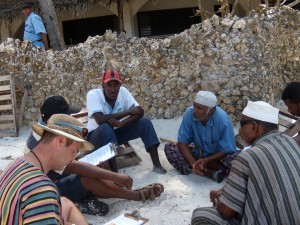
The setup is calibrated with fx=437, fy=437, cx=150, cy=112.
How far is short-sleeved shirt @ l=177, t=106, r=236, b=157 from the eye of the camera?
4191 millimetres

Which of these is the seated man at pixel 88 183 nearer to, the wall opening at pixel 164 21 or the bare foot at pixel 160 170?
the bare foot at pixel 160 170

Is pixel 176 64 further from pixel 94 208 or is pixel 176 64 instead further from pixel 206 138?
pixel 94 208

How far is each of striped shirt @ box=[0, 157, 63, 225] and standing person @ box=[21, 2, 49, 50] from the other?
17.8 feet

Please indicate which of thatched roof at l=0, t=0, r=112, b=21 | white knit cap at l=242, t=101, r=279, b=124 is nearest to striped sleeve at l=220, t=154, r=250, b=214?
white knit cap at l=242, t=101, r=279, b=124

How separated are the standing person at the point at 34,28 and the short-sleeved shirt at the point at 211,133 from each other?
3.53 m

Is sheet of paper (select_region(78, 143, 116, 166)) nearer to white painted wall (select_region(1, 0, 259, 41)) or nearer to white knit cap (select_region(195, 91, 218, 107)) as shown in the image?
white knit cap (select_region(195, 91, 218, 107))

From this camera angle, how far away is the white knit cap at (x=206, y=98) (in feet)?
13.2

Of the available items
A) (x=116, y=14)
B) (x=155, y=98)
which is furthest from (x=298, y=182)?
(x=116, y=14)

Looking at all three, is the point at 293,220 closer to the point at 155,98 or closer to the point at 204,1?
the point at 155,98

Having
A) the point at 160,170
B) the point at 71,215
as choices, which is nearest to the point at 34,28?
the point at 160,170

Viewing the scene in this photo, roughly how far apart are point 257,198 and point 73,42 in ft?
39.7

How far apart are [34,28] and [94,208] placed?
4.11m

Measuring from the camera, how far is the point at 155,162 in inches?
178

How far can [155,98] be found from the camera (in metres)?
6.05
